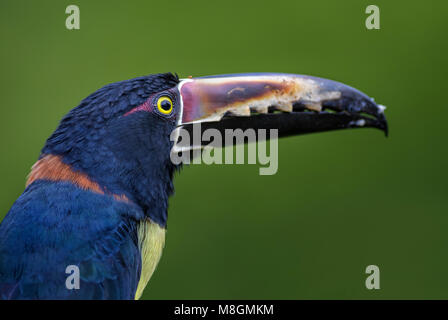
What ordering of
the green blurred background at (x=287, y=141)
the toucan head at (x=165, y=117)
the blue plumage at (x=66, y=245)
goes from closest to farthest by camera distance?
the blue plumage at (x=66, y=245) → the toucan head at (x=165, y=117) → the green blurred background at (x=287, y=141)

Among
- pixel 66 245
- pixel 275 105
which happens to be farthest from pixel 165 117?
pixel 66 245

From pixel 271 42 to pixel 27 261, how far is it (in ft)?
9.83

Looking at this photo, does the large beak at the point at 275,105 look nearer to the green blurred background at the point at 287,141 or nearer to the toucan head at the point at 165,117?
the toucan head at the point at 165,117

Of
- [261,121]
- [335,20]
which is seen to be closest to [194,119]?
[261,121]

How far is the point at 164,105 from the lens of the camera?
268 cm

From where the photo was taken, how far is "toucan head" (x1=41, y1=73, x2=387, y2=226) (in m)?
2.52

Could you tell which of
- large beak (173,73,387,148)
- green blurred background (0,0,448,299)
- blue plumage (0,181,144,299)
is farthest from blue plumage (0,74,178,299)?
green blurred background (0,0,448,299)

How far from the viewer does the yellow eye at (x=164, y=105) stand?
267 centimetres

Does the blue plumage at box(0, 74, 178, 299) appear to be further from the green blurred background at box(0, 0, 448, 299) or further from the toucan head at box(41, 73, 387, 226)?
the green blurred background at box(0, 0, 448, 299)

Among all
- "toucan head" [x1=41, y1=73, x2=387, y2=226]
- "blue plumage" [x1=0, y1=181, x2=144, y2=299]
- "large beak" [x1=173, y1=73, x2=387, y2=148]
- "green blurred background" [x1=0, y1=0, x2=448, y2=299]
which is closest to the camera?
"blue plumage" [x1=0, y1=181, x2=144, y2=299]

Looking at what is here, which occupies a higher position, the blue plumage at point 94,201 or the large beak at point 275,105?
the large beak at point 275,105

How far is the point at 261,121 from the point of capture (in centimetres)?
271

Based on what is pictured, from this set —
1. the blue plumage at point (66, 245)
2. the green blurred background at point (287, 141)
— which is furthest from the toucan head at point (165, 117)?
the green blurred background at point (287, 141)

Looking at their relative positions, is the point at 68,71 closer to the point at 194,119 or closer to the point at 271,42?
the point at 271,42
